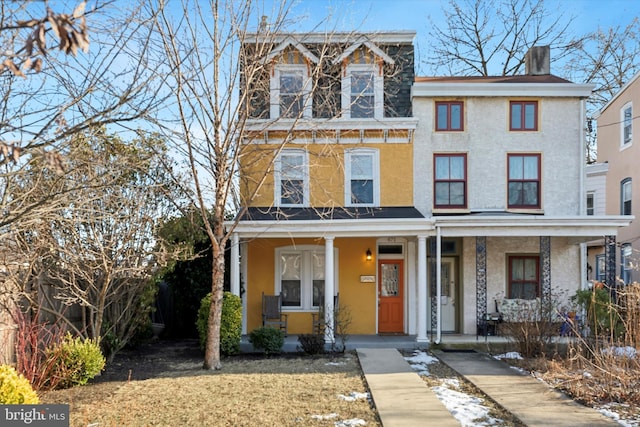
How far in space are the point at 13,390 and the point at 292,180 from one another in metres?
8.81

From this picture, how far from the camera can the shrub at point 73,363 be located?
843 cm

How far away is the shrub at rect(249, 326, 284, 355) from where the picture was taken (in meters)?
11.6

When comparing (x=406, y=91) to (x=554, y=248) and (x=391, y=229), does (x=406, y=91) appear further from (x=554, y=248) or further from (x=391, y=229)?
(x=554, y=248)

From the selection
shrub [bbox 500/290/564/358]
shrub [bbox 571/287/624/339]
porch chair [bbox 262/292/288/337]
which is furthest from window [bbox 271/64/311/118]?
shrub [bbox 571/287/624/339]

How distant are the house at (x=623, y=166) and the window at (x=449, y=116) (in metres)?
6.61

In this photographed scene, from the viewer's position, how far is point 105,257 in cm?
912

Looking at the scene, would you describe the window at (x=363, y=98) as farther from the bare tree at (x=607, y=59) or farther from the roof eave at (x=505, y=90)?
the bare tree at (x=607, y=59)

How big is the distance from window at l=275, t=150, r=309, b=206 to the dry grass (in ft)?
15.9

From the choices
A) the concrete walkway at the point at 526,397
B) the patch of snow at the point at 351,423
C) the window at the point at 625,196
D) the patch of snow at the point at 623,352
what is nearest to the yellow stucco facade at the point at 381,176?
the concrete walkway at the point at 526,397

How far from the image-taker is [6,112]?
17.5ft

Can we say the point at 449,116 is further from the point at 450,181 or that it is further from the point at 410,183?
the point at 410,183

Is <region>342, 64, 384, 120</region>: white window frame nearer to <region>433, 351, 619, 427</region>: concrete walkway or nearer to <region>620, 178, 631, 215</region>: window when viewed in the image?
<region>433, 351, 619, 427</region>: concrete walkway

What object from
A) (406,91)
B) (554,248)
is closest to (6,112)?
(406,91)

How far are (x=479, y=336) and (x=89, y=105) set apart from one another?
1069cm
